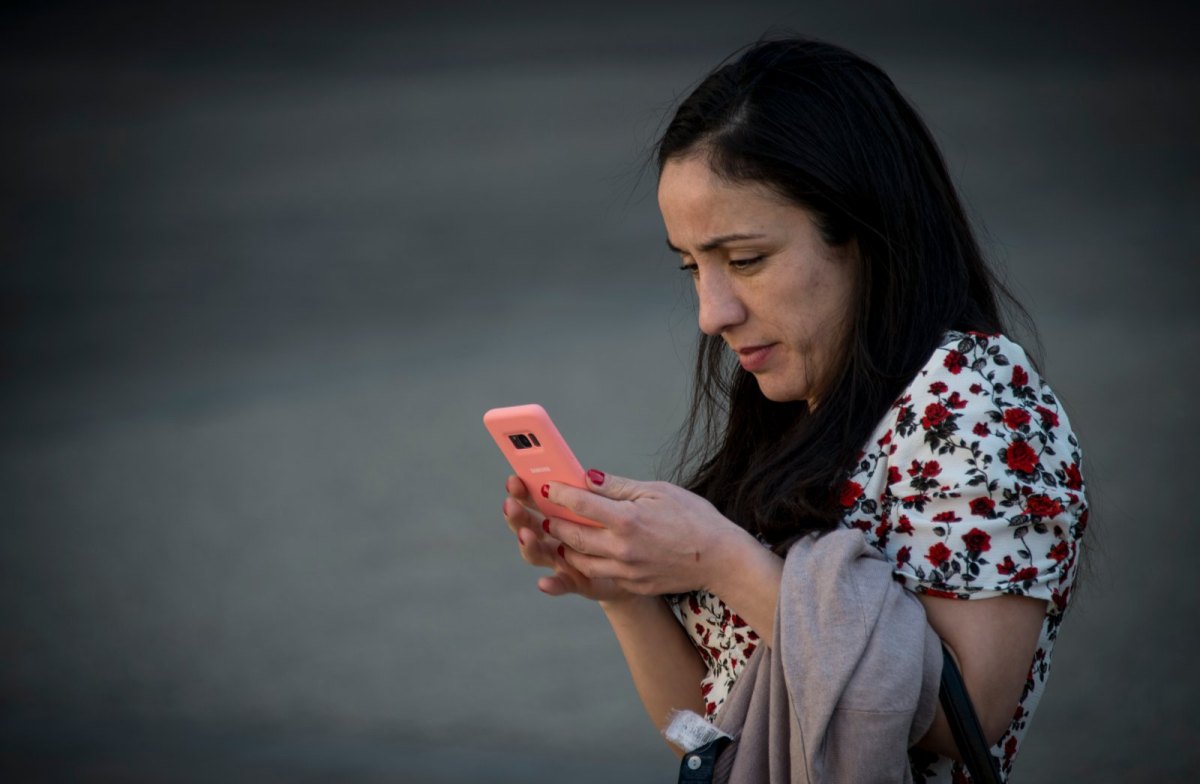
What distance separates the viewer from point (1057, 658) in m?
3.93

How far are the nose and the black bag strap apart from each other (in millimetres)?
438

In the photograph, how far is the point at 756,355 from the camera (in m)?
1.53

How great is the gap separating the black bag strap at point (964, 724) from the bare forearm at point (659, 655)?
0.41 meters

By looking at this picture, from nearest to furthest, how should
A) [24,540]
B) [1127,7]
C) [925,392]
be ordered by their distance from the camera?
[925,392], [1127,7], [24,540]

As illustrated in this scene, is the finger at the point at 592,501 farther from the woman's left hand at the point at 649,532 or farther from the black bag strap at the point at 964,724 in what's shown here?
the black bag strap at the point at 964,724

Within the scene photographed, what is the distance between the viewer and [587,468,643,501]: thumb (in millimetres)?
1384

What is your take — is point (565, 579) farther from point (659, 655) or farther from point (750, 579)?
point (750, 579)

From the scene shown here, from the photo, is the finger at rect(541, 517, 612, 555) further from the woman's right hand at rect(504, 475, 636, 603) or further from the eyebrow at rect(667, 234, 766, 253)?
the eyebrow at rect(667, 234, 766, 253)

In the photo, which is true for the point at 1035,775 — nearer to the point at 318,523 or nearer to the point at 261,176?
the point at 318,523

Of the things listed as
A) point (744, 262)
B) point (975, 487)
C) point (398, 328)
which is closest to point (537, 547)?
point (744, 262)

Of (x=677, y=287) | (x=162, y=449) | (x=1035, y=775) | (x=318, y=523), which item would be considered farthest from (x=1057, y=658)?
(x=162, y=449)

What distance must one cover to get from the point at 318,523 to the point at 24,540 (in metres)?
1.03

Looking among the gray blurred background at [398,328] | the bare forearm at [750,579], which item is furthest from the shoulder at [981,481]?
the gray blurred background at [398,328]

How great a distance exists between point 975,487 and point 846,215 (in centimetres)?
36
